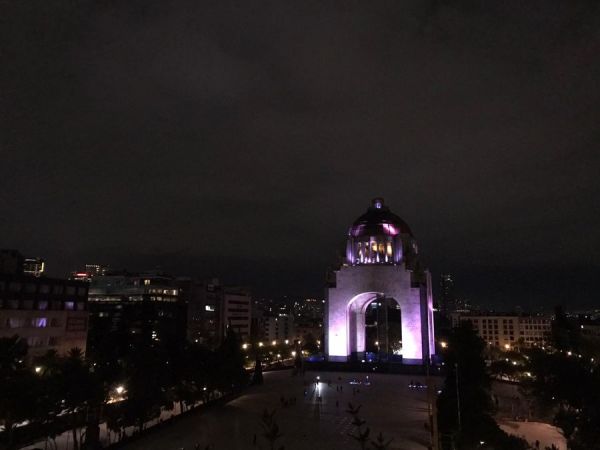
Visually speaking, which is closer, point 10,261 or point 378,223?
point 10,261

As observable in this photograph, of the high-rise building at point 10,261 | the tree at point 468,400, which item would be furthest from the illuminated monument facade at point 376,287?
the high-rise building at point 10,261

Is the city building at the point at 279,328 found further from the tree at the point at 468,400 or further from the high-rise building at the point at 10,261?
the tree at the point at 468,400

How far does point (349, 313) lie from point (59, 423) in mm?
40992

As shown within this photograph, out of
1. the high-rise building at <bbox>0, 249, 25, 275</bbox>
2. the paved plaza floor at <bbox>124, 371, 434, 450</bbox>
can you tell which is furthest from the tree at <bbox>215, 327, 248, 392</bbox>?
the high-rise building at <bbox>0, 249, 25, 275</bbox>

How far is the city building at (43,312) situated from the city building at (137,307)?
15.9ft

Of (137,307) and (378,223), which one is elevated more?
(378,223)

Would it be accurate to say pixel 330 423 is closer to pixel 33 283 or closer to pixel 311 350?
pixel 33 283

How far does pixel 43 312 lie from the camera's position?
Answer: 52094 millimetres

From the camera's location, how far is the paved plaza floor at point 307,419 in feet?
90.3

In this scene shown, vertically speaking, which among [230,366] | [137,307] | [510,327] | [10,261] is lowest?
[230,366]

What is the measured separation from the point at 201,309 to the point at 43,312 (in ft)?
158

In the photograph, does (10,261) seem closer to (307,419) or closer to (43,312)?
(43,312)

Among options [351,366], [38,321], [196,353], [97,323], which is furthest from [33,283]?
[351,366]

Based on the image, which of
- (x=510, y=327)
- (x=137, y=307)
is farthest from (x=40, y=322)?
(x=510, y=327)
